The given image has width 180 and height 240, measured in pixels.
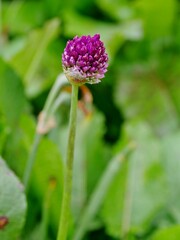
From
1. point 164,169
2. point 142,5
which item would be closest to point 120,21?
point 142,5

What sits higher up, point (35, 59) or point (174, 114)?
point (35, 59)

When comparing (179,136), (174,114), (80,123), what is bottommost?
(174,114)

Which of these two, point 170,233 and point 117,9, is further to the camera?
point 117,9

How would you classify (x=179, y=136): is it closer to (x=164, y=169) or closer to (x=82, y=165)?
(x=164, y=169)

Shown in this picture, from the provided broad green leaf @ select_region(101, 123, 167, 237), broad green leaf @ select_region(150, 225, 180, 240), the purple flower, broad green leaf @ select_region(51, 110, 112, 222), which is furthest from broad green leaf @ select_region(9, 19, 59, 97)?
the purple flower

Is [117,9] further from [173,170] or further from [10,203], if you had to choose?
[10,203]

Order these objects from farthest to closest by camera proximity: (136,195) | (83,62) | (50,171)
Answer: (136,195), (50,171), (83,62)

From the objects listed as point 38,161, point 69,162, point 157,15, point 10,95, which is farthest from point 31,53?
point 69,162
